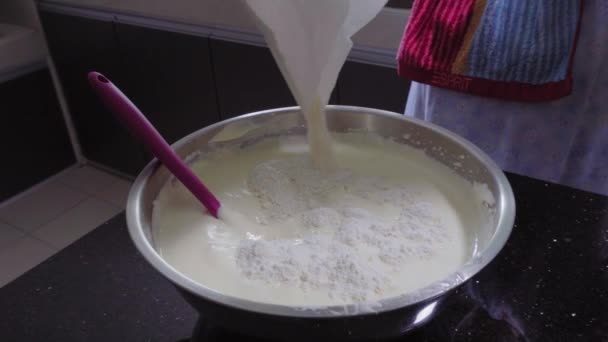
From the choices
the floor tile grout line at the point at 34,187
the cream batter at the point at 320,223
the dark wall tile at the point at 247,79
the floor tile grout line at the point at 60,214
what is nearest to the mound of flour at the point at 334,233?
the cream batter at the point at 320,223

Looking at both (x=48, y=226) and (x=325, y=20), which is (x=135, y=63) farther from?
(x=325, y=20)

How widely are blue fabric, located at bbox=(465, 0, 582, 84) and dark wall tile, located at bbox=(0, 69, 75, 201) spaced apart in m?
1.40

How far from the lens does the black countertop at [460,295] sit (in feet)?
1.41

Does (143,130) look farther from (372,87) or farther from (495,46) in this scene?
(372,87)

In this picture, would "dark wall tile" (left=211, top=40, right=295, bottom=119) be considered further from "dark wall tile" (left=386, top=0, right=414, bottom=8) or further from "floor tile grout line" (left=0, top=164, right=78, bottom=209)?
"floor tile grout line" (left=0, top=164, right=78, bottom=209)

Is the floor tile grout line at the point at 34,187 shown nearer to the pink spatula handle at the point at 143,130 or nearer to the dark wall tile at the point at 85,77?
the dark wall tile at the point at 85,77

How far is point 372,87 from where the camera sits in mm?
1071

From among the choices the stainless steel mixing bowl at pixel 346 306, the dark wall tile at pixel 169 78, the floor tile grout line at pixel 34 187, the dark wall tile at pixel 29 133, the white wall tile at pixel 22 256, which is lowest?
the white wall tile at pixel 22 256

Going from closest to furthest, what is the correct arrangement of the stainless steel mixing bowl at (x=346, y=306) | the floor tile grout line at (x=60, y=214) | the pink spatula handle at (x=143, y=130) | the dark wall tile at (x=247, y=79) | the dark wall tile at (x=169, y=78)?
the stainless steel mixing bowl at (x=346, y=306)
the pink spatula handle at (x=143, y=130)
the dark wall tile at (x=247, y=79)
the dark wall tile at (x=169, y=78)
the floor tile grout line at (x=60, y=214)

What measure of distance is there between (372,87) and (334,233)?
64cm

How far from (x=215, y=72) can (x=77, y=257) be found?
2.82 ft

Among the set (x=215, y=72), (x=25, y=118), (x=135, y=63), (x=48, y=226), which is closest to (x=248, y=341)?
(x=215, y=72)

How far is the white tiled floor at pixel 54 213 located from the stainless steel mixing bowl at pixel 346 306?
3.62 ft

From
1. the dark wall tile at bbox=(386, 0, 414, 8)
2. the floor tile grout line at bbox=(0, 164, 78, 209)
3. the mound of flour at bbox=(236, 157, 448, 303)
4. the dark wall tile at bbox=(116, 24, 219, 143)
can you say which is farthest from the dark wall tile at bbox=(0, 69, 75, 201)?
the mound of flour at bbox=(236, 157, 448, 303)
